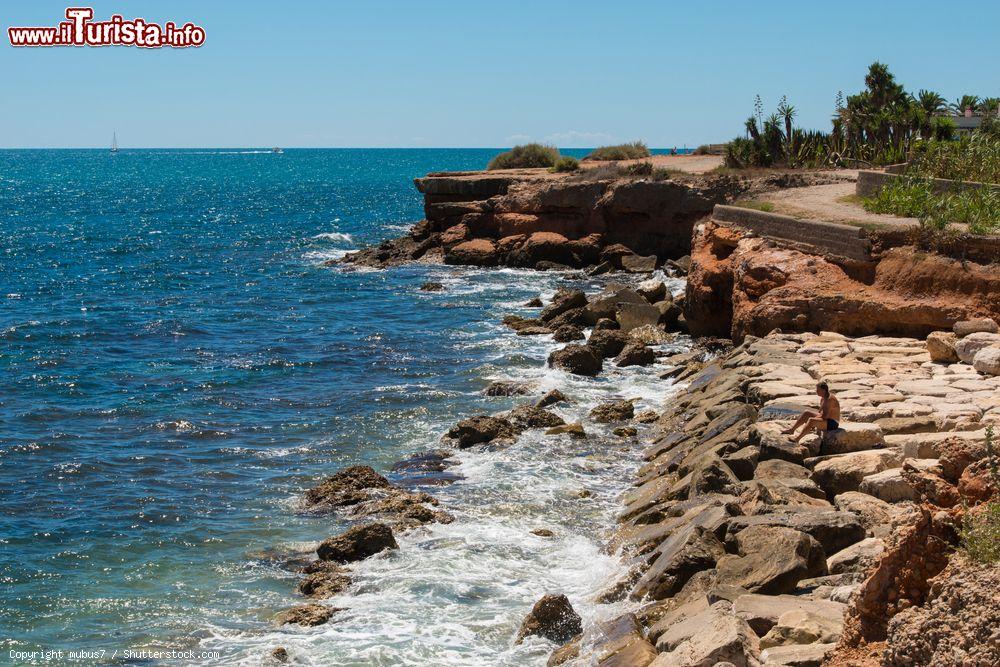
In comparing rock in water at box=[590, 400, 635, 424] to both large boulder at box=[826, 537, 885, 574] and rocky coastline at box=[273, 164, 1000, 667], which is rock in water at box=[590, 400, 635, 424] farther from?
large boulder at box=[826, 537, 885, 574]

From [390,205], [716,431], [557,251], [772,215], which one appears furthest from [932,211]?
[390,205]

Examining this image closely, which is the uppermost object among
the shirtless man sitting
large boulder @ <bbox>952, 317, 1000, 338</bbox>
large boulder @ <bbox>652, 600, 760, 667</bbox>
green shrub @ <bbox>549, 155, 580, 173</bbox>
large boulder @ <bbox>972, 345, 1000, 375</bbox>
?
green shrub @ <bbox>549, 155, 580, 173</bbox>

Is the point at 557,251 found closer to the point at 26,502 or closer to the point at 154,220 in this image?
the point at 26,502

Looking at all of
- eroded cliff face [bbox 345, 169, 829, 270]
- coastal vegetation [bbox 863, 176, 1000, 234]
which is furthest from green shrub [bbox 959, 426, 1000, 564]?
eroded cliff face [bbox 345, 169, 829, 270]

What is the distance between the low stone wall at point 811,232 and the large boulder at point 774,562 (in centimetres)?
1125

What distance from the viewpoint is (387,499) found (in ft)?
51.1

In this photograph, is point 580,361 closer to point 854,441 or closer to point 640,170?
point 854,441

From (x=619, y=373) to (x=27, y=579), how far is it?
13768 millimetres

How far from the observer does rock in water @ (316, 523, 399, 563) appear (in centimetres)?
1359

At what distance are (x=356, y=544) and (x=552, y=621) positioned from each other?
3.64 meters

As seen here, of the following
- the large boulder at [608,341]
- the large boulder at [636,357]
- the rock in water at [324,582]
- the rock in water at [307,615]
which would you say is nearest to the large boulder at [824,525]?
the rock in water at [307,615]

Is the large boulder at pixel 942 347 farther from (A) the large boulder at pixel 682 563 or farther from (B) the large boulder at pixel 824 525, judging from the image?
(A) the large boulder at pixel 682 563

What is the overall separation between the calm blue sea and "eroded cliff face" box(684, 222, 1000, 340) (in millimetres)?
2949

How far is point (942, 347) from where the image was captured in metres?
16.1
